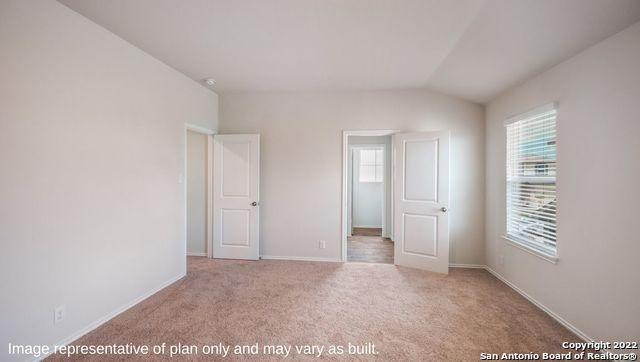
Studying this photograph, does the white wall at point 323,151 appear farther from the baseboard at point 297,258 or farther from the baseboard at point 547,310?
the baseboard at point 547,310

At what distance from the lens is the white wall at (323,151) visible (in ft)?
12.8

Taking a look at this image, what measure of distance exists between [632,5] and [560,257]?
199cm

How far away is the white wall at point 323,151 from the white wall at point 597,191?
1.19 metres

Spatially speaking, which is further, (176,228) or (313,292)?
(176,228)

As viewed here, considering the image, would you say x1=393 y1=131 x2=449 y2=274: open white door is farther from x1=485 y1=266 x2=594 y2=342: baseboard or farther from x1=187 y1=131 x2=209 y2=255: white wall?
x1=187 y1=131 x2=209 y2=255: white wall

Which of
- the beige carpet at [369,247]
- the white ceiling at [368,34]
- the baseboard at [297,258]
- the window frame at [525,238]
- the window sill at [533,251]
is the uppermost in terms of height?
the white ceiling at [368,34]

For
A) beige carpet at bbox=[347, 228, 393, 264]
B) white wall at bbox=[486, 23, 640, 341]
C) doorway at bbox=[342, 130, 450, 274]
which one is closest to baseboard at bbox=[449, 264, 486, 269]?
doorway at bbox=[342, 130, 450, 274]

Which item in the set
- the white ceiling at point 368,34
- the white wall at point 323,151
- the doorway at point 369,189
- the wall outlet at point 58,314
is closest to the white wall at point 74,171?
the wall outlet at point 58,314

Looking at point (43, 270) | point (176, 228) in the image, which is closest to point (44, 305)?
point (43, 270)

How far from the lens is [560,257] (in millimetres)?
2408

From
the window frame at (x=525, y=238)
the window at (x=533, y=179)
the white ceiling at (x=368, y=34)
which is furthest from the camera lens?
the window at (x=533, y=179)

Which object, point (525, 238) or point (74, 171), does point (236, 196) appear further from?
point (525, 238)

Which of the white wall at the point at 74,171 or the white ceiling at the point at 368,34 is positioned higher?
the white ceiling at the point at 368,34

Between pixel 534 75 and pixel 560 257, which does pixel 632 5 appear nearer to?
pixel 534 75
